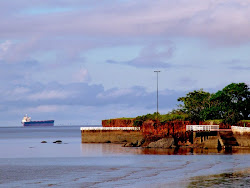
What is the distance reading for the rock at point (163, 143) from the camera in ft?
339

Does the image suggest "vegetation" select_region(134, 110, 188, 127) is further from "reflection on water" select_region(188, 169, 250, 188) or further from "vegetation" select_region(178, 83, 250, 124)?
"reflection on water" select_region(188, 169, 250, 188)

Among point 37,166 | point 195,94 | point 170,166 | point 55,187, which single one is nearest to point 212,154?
point 170,166

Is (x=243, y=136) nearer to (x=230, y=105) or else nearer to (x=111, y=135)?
(x=230, y=105)

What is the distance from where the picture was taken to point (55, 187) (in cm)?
5022

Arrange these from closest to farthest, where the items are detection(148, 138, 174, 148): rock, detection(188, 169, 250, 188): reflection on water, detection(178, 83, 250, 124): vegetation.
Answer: detection(188, 169, 250, 188): reflection on water → detection(148, 138, 174, 148): rock → detection(178, 83, 250, 124): vegetation

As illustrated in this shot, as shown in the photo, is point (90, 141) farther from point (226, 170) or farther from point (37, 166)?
point (226, 170)

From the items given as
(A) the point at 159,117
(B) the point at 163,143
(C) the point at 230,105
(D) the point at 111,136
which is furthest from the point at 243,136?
(D) the point at 111,136

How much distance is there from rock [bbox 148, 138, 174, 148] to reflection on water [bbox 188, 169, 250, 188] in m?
44.4

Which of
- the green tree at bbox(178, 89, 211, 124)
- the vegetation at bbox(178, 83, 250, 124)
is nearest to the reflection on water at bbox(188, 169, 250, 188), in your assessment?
the vegetation at bbox(178, 83, 250, 124)

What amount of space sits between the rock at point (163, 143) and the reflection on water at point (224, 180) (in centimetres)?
4437

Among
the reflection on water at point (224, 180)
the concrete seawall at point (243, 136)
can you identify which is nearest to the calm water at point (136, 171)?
the reflection on water at point (224, 180)

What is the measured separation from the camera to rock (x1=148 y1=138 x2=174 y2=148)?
339 ft

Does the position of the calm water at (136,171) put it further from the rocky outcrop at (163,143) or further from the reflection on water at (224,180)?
the rocky outcrop at (163,143)

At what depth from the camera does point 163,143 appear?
104m
